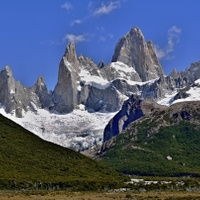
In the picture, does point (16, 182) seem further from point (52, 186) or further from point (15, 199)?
point (15, 199)

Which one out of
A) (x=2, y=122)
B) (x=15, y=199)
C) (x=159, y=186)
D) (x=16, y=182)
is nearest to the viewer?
(x=15, y=199)

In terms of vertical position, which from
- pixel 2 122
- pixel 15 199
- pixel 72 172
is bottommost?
pixel 15 199

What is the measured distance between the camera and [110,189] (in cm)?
15588

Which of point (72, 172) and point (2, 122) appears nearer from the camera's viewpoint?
point (72, 172)

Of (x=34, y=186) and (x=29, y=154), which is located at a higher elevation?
(x=29, y=154)

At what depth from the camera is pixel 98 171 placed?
7436 inches

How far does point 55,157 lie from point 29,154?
27.3 feet

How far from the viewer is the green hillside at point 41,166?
15938cm

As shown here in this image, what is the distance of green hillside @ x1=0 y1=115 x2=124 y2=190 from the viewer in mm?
159375

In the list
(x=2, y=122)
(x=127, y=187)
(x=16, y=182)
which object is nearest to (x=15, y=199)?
(x=16, y=182)

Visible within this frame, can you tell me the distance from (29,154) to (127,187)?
108 ft

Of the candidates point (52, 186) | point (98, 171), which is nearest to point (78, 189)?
point (52, 186)

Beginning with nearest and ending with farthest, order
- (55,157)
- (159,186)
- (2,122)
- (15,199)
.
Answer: (15,199) < (159,186) < (55,157) < (2,122)

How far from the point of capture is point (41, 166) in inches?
6885
